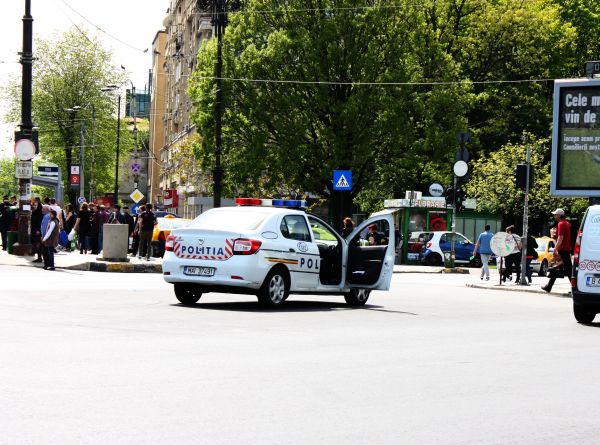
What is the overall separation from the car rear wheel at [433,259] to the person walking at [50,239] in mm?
21800

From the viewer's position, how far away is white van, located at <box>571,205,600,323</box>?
54.9ft

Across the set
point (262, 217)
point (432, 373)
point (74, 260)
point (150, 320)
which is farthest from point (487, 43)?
point (432, 373)

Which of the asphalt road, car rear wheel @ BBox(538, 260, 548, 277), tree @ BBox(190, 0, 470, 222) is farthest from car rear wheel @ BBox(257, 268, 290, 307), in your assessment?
tree @ BBox(190, 0, 470, 222)

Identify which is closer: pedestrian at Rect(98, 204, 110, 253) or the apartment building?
pedestrian at Rect(98, 204, 110, 253)

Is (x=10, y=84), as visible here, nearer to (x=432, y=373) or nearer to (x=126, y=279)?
(x=126, y=279)

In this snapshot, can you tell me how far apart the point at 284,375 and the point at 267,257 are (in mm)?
7642

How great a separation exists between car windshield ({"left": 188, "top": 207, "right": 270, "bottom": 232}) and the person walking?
871 centimetres

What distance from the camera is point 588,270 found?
16.8 metres

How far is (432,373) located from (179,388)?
103 inches

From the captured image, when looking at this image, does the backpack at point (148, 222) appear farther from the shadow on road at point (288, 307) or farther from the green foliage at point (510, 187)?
the green foliage at point (510, 187)

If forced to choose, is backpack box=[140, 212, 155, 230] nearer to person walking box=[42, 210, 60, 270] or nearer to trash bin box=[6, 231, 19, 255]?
trash bin box=[6, 231, 19, 255]

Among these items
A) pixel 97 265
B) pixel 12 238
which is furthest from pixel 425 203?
pixel 97 265

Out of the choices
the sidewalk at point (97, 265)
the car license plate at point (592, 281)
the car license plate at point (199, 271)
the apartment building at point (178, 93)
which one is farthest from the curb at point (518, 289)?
the apartment building at point (178, 93)

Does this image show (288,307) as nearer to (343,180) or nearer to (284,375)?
(284,375)
